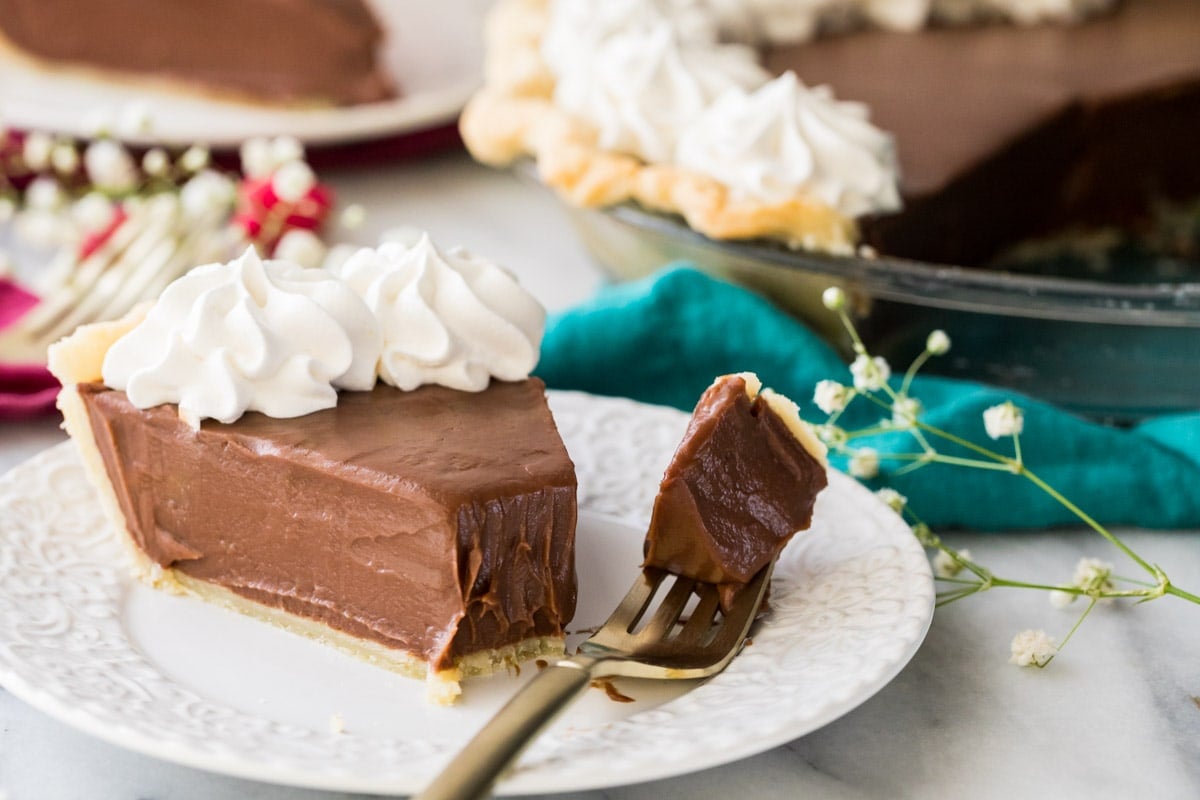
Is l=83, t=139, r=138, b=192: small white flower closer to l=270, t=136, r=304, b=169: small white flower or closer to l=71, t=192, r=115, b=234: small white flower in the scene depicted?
l=71, t=192, r=115, b=234: small white flower

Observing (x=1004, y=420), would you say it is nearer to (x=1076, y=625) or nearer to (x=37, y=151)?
(x=1076, y=625)

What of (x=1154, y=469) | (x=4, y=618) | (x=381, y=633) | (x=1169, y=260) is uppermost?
(x=4, y=618)

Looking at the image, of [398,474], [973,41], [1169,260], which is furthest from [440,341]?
[1169,260]

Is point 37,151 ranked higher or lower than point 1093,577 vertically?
higher

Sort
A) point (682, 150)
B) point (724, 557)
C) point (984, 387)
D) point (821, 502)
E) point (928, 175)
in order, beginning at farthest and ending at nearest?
point (928, 175), point (682, 150), point (984, 387), point (821, 502), point (724, 557)

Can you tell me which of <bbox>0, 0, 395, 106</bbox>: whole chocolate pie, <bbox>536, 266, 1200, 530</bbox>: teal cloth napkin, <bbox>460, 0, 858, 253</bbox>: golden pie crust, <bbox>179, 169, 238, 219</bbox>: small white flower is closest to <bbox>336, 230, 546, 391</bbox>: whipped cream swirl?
<bbox>536, 266, 1200, 530</bbox>: teal cloth napkin

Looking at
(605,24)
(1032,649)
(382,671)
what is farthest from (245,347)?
(605,24)

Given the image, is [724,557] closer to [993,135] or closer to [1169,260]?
[993,135]
